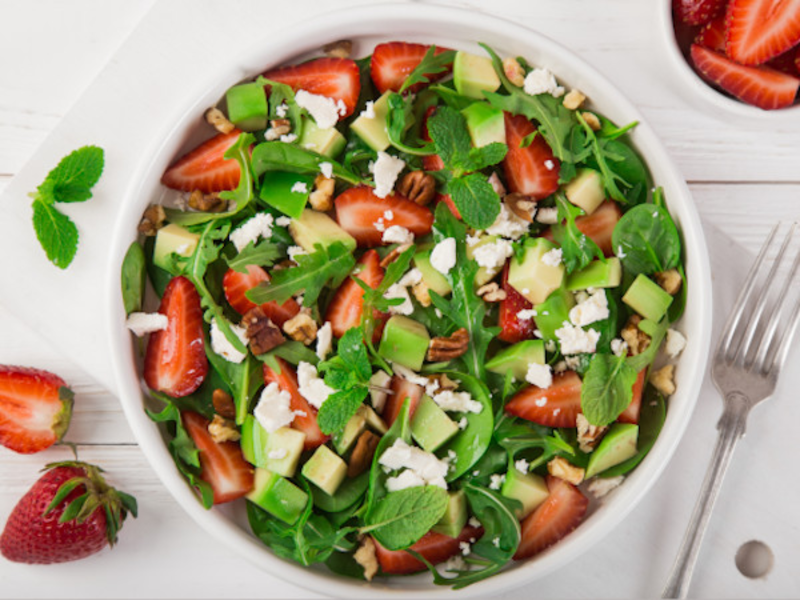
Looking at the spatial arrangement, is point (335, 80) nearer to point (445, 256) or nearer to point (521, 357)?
point (445, 256)

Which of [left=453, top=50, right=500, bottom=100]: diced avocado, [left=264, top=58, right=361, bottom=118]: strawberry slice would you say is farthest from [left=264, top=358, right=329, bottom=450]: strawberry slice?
[left=453, top=50, right=500, bottom=100]: diced avocado

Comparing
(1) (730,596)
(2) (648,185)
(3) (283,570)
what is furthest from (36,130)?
(1) (730,596)

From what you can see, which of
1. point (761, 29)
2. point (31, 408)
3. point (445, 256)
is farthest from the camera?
point (31, 408)

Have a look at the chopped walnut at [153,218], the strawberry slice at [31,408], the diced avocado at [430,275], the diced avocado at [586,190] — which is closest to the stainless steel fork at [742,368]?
the diced avocado at [586,190]

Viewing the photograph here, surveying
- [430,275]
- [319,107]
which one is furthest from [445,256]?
[319,107]

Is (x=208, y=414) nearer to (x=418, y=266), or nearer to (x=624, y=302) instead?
(x=418, y=266)

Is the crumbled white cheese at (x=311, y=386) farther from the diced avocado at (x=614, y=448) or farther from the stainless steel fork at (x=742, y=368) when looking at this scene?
the stainless steel fork at (x=742, y=368)
